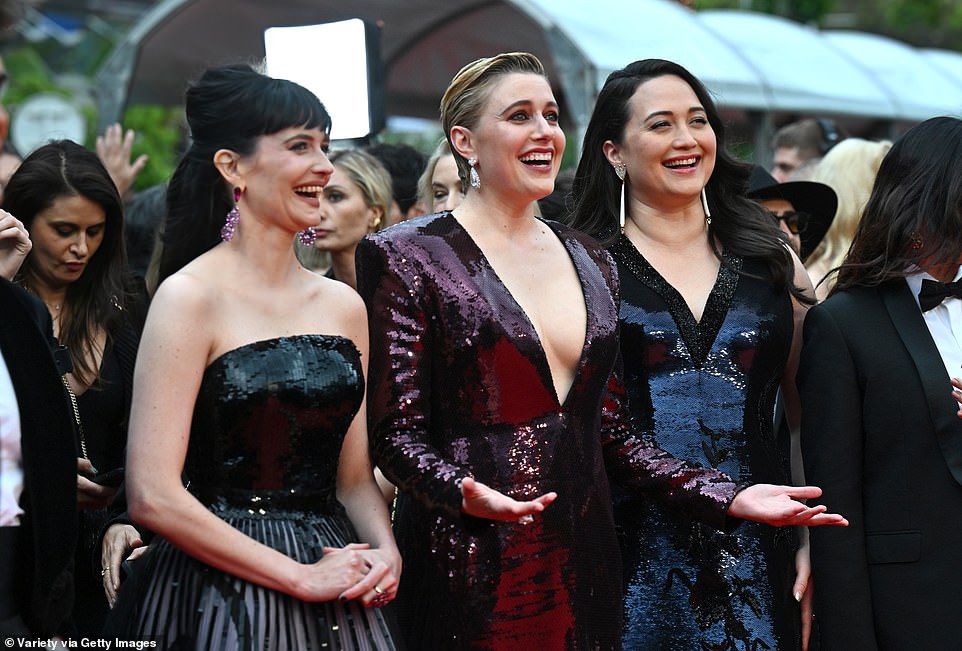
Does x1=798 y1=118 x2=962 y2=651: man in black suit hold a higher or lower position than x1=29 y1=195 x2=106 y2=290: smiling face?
lower

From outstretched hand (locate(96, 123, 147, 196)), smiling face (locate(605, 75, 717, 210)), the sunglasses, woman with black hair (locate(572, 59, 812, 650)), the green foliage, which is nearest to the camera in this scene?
woman with black hair (locate(572, 59, 812, 650))

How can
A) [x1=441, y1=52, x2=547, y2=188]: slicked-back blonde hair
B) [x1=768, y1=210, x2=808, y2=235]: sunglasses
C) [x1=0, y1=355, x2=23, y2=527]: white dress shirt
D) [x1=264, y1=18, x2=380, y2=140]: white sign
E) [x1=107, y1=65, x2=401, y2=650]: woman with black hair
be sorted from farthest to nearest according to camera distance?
[x1=768, y1=210, x2=808, y2=235]: sunglasses
[x1=264, y1=18, x2=380, y2=140]: white sign
[x1=441, y1=52, x2=547, y2=188]: slicked-back blonde hair
[x1=107, y1=65, x2=401, y2=650]: woman with black hair
[x1=0, y1=355, x2=23, y2=527]: white dress shirt

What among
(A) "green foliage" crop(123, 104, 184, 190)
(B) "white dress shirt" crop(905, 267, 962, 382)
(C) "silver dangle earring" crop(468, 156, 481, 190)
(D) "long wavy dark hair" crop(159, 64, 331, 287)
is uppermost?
(A) "green foliage" crop(123, 104, 184, 190)

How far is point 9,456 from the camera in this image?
2.77 meters

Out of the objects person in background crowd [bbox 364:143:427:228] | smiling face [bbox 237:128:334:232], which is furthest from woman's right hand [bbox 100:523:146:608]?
person in background crowd [bbox 364:143:427:228]

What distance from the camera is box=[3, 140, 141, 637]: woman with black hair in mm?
4219

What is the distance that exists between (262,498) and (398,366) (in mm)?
498

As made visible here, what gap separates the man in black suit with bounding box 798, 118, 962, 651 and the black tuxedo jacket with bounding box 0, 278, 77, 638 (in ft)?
6.41

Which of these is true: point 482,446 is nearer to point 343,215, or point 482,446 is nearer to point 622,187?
point 622,187

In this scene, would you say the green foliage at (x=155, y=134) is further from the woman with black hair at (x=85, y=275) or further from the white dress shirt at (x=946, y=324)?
the white dress shirt at (x=946, y=324)

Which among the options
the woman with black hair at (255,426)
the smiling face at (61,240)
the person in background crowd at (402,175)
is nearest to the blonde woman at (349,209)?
the person in background crowd at (402,175)

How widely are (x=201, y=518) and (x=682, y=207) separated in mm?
1944

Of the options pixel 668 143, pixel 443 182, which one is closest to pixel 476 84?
pixel 668 143

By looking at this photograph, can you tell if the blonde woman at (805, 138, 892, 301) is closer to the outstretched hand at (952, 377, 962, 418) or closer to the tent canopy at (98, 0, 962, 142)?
the tent canopy at (98, 0, 962, 142)
